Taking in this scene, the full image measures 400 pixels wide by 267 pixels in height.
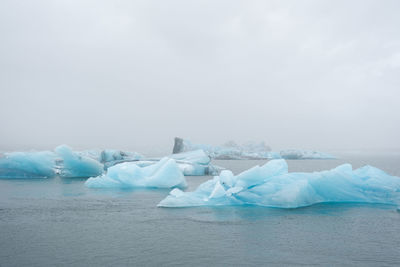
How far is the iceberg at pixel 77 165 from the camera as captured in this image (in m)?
17.7

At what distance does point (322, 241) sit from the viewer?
583 cm

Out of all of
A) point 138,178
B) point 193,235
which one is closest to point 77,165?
point 138,178

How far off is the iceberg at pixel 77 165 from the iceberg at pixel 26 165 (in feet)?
2.84

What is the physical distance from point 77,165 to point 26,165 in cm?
252

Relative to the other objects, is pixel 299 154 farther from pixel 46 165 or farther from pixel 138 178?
pixel 138 178

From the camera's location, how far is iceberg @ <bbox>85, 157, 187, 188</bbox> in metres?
13.7

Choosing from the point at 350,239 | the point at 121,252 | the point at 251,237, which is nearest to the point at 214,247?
the point at 251,237

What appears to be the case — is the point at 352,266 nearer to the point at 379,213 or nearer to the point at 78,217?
the point at 379,213

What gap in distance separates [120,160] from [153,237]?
17.9 metres

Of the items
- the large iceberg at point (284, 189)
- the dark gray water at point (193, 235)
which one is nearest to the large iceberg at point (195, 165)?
the large iceberg at point (284, 189)

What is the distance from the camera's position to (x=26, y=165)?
57.4ft

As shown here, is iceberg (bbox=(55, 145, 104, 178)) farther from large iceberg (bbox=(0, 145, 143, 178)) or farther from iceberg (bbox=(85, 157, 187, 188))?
iceberg (bbox=(85, 157, 187, 188))

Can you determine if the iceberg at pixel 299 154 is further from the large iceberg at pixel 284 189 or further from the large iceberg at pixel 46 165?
the large iceberg at pixel 284 189

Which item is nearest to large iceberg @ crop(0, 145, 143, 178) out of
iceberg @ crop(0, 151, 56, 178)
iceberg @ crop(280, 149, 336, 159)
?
iceberg @ crop(0, 151, 56, 178)
